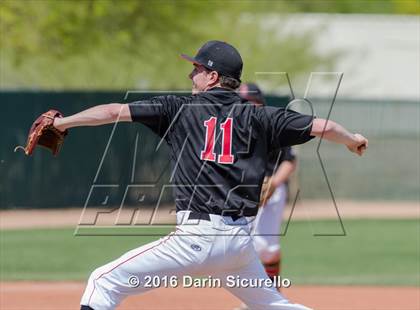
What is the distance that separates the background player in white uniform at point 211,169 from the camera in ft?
18.1

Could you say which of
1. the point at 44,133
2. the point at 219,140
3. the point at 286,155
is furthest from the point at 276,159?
the point at 44,133

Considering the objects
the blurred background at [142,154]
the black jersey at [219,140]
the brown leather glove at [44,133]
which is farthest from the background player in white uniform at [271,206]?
the brown leather glove at [44,133]

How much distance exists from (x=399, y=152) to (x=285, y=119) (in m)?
17.7

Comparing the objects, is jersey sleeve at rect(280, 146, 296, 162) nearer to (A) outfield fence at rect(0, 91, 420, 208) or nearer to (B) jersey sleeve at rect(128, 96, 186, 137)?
(B) jersey sleeve at rect(128, 96, 186, 137)

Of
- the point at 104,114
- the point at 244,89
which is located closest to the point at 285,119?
the point at 104,114

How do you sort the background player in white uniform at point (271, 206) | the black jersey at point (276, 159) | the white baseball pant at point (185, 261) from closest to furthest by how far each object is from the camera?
the white baseball pant at point (185, 261) → the background player in white uniform at point (271, 206) → the black jersey at point (276, 159)

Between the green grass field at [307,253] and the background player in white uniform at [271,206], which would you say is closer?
the background player in white uniform at [271,206]

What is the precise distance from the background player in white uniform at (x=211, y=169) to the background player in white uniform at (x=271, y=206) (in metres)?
3.58

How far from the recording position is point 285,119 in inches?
229

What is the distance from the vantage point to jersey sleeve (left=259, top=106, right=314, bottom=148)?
5.77 metres

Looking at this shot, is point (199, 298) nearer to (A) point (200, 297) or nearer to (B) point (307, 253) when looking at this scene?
(A) point (200, 297)

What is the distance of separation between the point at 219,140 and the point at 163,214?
13.2 m

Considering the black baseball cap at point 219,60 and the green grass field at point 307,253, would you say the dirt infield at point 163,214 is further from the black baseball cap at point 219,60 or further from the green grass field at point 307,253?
the black baseball cap at point 219,60

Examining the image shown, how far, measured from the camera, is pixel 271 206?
9852 millimetres
